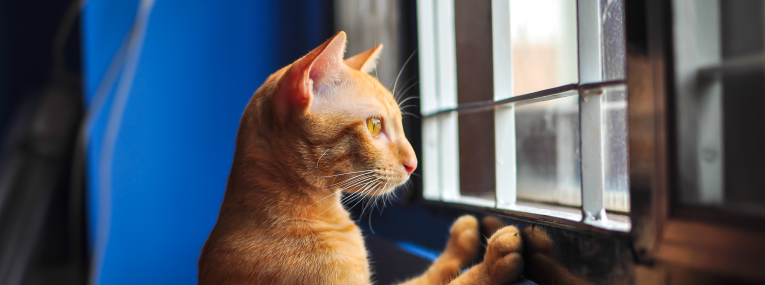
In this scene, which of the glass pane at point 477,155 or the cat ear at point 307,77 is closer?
the cat ear at point 307,77

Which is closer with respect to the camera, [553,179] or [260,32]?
[260,32]

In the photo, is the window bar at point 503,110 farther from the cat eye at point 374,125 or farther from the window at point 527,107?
the cat eye at point 374,125

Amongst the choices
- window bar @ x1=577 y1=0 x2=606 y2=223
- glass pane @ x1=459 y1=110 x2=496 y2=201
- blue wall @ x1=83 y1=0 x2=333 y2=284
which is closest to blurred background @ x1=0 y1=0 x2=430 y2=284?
blue wall @ x1=83 y1=0 x2=333 y2=284

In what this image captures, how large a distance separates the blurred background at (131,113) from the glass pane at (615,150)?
0.39 meters

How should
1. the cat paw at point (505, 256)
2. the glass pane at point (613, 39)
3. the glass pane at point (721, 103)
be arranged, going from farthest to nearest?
the cat paw at point (505, 256) < the glass pane at point (613, 39) < the glass pane at point (721, 103)

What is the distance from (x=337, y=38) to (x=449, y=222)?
434mm

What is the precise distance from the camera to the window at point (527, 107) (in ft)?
1.76

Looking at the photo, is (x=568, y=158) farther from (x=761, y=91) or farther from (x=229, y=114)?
(x=229, y=114)

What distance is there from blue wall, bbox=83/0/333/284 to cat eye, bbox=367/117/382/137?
0.55 ft

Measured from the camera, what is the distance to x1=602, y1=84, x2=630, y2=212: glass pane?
1.72 feet

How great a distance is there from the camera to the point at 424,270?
81cm

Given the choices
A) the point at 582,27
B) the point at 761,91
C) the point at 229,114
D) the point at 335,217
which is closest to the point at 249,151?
the point at 229,114

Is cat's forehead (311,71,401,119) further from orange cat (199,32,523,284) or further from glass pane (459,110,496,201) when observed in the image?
glass pane (459,110,496,201)

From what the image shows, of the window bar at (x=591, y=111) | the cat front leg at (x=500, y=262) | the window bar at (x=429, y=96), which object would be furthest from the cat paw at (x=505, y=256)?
the window bar at (x=429, y=96)
